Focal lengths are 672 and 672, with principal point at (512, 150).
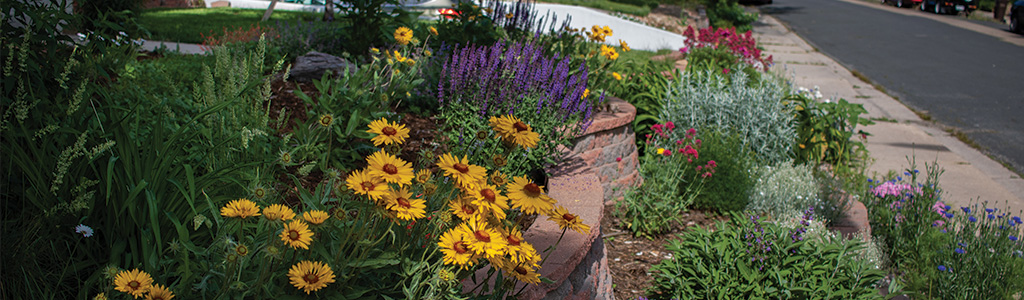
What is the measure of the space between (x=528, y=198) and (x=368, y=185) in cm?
44

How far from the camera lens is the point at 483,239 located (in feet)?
5.27

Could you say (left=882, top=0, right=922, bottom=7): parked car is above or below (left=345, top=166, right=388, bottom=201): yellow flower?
above

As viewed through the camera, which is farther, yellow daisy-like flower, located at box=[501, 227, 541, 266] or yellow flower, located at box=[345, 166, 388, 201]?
yellow daisy-like flower, located at box=[501, 227, 541, 266]

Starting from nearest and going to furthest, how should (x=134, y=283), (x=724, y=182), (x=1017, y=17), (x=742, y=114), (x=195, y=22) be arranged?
(x=134, y=283) → (x=724, y=182) → (x=742, y=114) → (x=195, y=22) → (x=1017, y=17)

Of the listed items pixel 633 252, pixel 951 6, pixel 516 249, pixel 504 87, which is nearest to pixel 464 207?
pixel 516 249

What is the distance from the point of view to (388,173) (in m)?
1.55

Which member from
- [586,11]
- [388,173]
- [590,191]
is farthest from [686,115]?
[586,11]

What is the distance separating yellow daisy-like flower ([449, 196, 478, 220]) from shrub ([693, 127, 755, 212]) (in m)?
2.88

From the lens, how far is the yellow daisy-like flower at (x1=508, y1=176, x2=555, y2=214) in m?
1.72

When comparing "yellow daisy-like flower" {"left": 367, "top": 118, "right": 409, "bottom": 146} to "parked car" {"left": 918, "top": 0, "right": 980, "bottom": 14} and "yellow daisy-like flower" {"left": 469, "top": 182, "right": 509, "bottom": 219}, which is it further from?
"parked car" {"left": 918, "top": 0, "right": 980, "bottom": 14}

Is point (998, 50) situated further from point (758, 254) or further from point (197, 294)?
point (197, 294)

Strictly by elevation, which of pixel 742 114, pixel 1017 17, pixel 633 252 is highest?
pixel 1017 17

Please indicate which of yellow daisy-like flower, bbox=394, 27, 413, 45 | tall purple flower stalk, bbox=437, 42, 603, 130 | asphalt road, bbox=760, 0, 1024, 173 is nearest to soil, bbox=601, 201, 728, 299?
tall purple flower stalk, bbox=437, 42, 603, 130

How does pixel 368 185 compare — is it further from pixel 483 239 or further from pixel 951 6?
pixel 951 6
